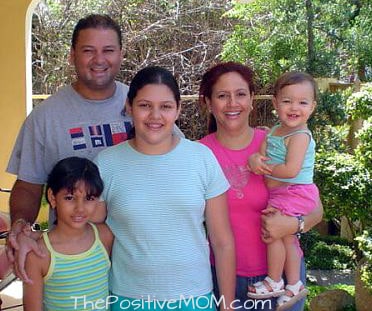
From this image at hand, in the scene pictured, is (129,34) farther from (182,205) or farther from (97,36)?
(182,205)

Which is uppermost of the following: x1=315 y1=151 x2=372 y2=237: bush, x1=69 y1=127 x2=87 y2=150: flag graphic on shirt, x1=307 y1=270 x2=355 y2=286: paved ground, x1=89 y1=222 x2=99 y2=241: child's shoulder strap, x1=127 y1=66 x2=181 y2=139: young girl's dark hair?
x1=127 y1=66 x2=181 y2=139: young girl's dark hair

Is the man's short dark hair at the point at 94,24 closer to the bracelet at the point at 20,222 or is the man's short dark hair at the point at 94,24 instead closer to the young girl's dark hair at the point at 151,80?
the young girl's dark hair at the point at 151,80

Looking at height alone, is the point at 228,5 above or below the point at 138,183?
above

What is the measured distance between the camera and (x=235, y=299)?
203 centimetres

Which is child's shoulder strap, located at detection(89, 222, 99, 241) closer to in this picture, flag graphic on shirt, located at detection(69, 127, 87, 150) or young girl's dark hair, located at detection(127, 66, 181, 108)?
flag graphic on shirt, located at detection(69, 127, 87, 150)

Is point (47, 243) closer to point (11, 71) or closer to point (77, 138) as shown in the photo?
point (77, 138)

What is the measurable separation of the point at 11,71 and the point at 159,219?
4.15m

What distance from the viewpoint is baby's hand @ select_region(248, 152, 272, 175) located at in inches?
78.0

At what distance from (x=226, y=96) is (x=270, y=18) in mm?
4796

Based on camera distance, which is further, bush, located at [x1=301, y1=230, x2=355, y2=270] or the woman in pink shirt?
bush, located at [x1=301, y1=230, x2=355, y2=270]

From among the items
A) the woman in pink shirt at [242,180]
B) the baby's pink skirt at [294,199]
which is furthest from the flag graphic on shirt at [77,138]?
the baby's pink skirt at [294,199]

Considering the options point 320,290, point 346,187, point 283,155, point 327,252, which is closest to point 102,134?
point 283,155

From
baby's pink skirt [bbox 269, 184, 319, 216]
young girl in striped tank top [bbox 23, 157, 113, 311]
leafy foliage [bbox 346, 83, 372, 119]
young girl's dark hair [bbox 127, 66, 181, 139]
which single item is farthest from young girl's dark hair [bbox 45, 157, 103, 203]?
leafy foliage [bbox 346, 83, 372, 119]

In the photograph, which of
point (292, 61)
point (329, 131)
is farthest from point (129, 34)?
point (329, 131)
